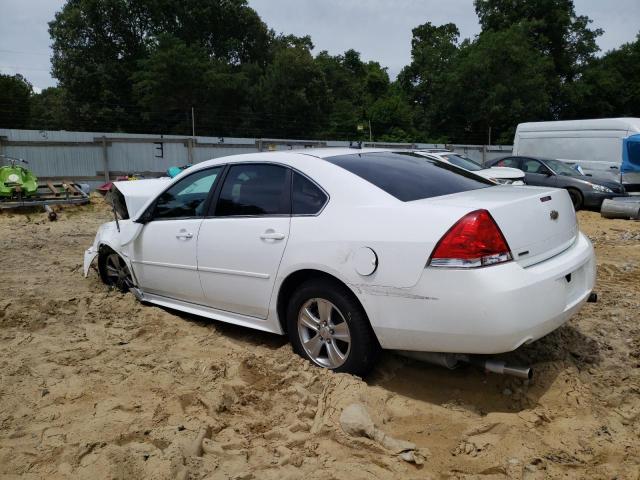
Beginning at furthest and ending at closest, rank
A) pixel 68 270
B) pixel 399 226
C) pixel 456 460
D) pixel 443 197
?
pixel 68 270, pixel 443 197, pixel 399 226, pixel 456 460

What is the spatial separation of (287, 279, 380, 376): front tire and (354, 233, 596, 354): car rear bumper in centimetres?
11

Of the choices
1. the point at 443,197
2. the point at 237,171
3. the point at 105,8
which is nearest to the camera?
the point at 443,197

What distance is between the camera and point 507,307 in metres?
2.76

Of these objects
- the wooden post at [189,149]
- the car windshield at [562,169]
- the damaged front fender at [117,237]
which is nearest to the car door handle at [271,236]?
the damaged front fender at [117,237]

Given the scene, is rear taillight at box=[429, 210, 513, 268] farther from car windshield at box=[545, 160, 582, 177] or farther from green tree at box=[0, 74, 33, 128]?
green tree at box=[0, 74, 33, 128]

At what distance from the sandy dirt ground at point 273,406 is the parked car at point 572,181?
8.99 metres

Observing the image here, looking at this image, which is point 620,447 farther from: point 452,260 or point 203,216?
point 203,216

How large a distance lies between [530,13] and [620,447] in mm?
54363

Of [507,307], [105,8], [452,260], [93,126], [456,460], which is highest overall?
[105,8]

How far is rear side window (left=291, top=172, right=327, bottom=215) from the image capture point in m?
3.49

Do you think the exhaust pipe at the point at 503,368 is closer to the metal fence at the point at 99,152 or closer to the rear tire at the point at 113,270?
the rear tire at the point at 113,270

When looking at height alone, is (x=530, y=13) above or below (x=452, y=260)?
above

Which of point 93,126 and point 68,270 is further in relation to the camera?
point 93,126

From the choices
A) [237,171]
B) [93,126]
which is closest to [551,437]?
[237,171]
